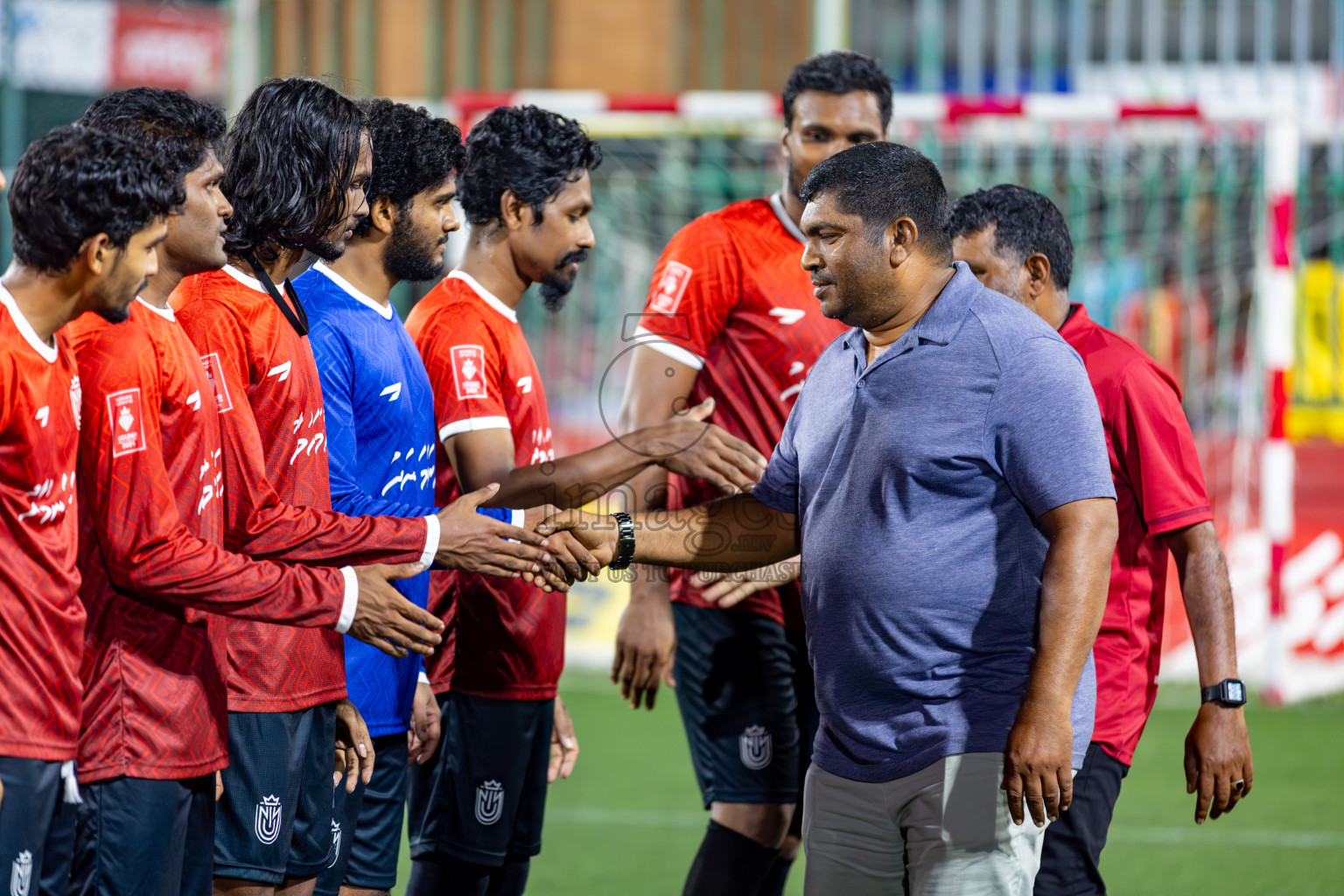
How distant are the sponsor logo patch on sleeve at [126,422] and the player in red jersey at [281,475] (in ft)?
0.87

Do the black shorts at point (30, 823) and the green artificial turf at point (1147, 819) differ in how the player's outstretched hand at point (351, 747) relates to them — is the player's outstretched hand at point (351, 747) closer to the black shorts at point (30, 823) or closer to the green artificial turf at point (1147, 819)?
the black shorts at point (30, 823)

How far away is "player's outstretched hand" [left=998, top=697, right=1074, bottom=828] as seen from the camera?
2.38 meters

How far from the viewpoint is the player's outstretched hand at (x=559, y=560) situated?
311cm

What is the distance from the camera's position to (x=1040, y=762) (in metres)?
2.38

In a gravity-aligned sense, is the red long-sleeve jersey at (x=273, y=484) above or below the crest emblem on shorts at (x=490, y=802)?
above

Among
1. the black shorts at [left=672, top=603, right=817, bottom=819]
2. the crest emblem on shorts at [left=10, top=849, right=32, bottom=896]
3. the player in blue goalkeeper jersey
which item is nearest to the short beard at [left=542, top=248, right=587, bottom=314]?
the player in blue goalkeeper jersey

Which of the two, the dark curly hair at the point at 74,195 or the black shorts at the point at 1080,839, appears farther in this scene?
the black shorts at the point at 1080,839

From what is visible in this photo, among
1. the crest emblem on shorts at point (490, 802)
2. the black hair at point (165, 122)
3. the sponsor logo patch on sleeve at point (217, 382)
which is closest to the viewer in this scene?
the black hair at point (165, 122)

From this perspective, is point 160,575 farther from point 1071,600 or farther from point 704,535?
point 1071,600

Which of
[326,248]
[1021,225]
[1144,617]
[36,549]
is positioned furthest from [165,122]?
[1144,617]

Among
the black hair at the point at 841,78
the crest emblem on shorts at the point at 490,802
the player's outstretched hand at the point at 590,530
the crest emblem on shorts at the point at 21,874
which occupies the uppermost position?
the black hair at the point at 841,78

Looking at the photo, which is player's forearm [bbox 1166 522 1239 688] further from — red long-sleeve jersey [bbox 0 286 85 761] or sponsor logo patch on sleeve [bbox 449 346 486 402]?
red long-sleeve jersey [bbox 0 286 85 761]

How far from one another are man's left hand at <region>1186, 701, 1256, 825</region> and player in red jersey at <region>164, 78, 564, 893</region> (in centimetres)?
153

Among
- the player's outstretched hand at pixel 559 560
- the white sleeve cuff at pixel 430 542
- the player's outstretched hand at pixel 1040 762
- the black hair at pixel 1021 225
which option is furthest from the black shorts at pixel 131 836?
the black hair at pixel 1021 225
